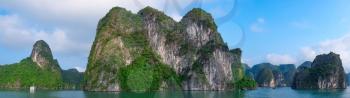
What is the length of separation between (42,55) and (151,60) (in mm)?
52972

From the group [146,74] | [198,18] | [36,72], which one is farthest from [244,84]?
[36,72]

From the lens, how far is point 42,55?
585ft

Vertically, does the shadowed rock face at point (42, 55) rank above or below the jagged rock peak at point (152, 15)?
below

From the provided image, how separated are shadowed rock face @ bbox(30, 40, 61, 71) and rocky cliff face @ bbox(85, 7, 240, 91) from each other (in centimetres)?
4129

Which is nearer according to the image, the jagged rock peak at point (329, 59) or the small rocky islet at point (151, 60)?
the small rocky islet at point (151, 60)

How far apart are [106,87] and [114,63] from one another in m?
7.26

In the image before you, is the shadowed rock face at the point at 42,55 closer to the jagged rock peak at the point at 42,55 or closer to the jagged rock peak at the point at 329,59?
the jagged rock peak at the point at 42,55

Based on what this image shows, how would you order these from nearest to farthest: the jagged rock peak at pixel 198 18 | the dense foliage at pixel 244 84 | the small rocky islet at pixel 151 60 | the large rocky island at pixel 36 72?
the small rocky islet at pixel 151 60, the dense foliage at pixel 244 84, the jagged rock peak at pixel 198 18, the large rocky island at pixel 36 72

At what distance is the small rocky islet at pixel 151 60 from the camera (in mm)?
134125

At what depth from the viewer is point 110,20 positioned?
141500 mm

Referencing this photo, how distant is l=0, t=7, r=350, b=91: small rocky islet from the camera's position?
134 metres

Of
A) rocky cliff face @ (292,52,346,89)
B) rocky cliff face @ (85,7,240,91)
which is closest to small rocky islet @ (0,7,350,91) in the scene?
rocky cliff face @ (85,7,240,91)

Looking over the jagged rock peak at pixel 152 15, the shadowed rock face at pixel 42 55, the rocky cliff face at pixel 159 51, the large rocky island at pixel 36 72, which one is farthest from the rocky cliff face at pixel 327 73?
the shadowed rock face at pixel 42 55

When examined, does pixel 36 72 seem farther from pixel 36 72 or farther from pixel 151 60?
pixel 151 60
